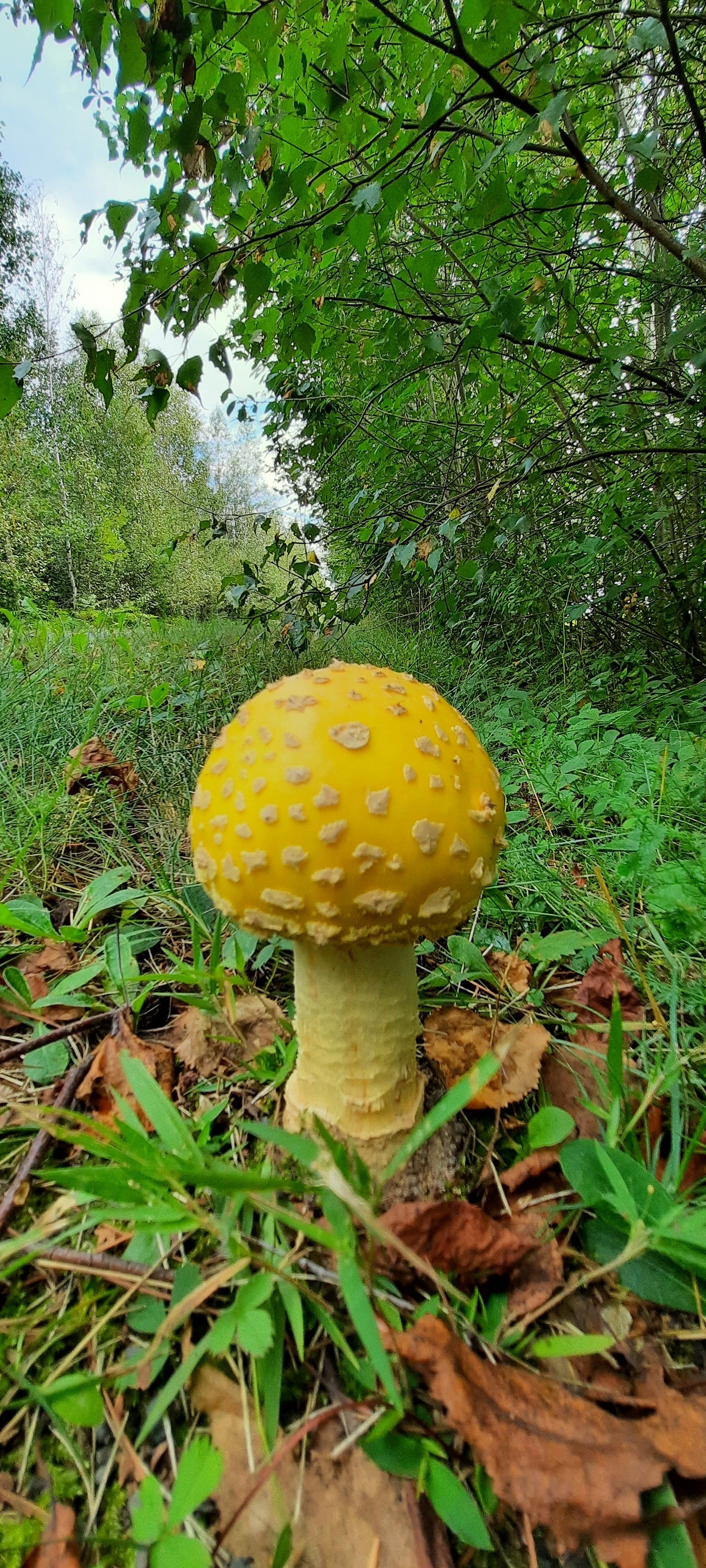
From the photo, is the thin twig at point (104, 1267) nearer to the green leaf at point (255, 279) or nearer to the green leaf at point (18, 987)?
the green leaf at point (18, 987)

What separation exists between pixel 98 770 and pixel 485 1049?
1808 millimetres

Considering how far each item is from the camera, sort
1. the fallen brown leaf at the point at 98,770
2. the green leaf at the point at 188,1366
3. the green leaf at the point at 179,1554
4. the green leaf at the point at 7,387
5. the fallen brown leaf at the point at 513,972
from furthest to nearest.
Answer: the fallen brown leaf at the point at 98,770
the fallen brown leaf at the point at 513,972
the green leaf at the point at 7,387
the green leaf at the point at 188,1366
the green leaf at the point at 179,1554

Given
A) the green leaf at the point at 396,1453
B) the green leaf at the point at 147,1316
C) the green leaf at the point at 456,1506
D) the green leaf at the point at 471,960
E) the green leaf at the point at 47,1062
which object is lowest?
the green leaf at the point at 456,1506

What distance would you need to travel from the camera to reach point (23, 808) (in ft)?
7.51

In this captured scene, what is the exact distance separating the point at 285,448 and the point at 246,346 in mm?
2004

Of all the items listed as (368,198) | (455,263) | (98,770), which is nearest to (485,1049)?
(98,770)

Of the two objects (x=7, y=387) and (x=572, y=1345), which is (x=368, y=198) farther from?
(x=572, y=1345)

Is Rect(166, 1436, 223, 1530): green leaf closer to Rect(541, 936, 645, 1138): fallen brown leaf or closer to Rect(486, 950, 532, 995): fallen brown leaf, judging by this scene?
Rect(541, 936, 645, 1138): fallen brown leaf

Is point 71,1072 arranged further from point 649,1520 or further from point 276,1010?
point 649,1520

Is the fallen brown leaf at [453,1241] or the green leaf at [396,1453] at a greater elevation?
the fallen brown leaf at [453,1241]

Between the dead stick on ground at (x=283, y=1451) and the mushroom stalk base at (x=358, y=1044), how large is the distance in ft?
1.44

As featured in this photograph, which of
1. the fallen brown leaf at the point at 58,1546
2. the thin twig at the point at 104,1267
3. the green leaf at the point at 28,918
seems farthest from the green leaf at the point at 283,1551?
the green leaf at the point at 28,918

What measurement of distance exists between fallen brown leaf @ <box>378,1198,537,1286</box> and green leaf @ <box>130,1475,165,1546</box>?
0.39 m

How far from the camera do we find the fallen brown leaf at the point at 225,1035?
151 centimetres
